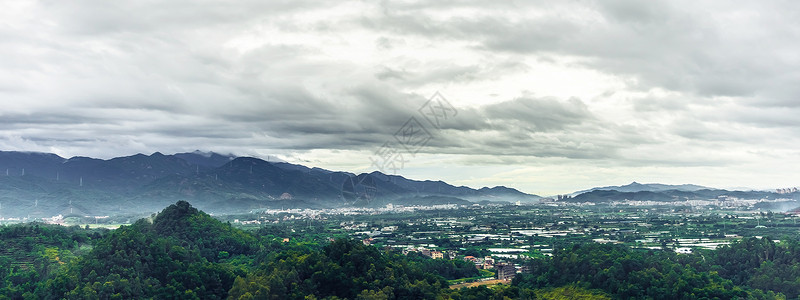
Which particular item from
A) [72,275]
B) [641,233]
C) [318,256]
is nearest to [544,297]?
[318,256]

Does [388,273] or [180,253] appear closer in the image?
[388,273]

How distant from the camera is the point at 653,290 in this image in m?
33.9

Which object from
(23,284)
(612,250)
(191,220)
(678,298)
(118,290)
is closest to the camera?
(118,290)

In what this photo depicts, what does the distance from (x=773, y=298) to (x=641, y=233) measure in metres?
60.7

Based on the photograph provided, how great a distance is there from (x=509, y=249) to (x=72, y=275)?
5324cm

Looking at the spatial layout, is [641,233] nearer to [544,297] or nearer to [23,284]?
[544,297]

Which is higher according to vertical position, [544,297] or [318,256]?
[318,256]

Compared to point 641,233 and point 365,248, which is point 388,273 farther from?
point 641,233

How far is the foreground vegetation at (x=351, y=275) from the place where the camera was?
100 feet

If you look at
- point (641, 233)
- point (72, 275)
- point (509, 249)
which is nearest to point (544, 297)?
point (72, 275)

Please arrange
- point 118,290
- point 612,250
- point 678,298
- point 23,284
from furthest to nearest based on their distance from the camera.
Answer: point 612,250
point 23,284
point 678,298
point 118,290

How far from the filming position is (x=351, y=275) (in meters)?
31.3

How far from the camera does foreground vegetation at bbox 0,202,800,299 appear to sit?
30.5 metres

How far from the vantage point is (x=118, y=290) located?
31.1 m
